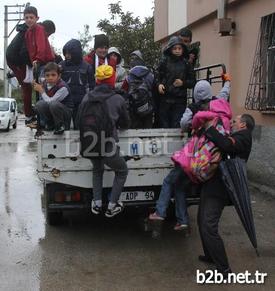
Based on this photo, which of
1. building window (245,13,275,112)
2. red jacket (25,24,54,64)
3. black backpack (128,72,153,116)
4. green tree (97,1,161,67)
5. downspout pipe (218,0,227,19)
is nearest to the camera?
black backpack (128,72,153,116)

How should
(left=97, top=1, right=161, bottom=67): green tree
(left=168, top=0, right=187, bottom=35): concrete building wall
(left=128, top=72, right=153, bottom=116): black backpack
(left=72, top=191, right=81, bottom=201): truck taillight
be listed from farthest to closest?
(left=97, top=1, right=161, bottom=67): green tree
(left=168, top=0, right=187, bottom=35): concrete building wall
(left=128, top=72, right=153, bottom=116): black backpack
(left=72, top=191, right=81, bottom=201): truck taillight

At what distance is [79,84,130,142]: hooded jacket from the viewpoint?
5.63m

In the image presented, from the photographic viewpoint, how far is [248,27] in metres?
9.92

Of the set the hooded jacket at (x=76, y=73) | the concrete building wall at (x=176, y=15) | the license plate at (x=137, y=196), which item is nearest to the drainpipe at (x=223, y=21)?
the concrete building wall at (x=176, y=15)

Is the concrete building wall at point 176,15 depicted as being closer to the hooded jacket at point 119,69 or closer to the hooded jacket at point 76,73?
the hooded jacket at point 119,69

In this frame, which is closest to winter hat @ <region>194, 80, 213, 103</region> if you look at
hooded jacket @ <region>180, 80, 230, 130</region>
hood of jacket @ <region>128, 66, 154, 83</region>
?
hooded jacket @ <region>180, 80, 230, 130</region>

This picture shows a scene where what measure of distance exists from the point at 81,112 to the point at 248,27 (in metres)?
5.36

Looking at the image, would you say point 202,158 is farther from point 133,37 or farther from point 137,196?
point 133,37

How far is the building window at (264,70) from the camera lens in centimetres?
919

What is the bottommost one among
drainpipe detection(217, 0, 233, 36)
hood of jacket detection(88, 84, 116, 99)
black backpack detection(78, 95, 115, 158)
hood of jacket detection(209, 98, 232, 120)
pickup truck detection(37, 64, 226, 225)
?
pickup truck detection(37, 64, 226, 225)

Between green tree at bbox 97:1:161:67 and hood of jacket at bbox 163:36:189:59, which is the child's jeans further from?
green tree at bbox 97:1:161:67

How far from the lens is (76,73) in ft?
21.8

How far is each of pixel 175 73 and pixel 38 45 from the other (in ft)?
6.11

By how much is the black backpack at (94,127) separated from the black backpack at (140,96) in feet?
3.37
